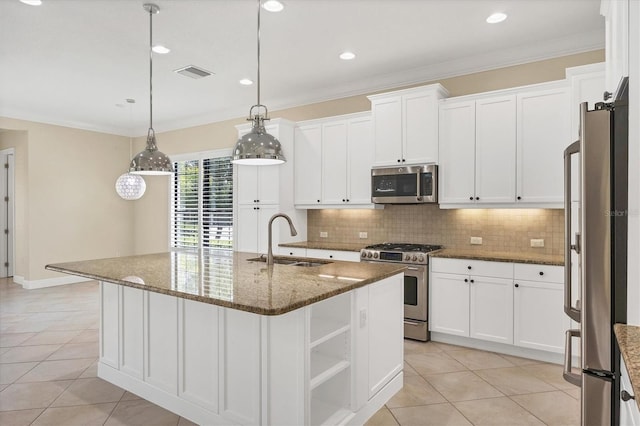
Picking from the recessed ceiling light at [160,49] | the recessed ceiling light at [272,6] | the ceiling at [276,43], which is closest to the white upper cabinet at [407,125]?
the ceiling at [276,43]

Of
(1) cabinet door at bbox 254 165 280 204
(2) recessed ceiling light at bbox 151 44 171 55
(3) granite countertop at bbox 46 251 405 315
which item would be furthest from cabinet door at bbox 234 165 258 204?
(3) granite countertop at bbox 46 251 405 315

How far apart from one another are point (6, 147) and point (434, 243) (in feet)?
24.7

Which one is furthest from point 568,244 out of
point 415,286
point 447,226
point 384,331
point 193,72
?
point 193,72

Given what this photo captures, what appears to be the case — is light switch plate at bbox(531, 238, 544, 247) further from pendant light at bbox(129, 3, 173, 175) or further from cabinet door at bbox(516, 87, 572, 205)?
pendant light at bbox(129, 3, 173, 175)

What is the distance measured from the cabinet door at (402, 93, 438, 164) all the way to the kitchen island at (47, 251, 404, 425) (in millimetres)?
1785

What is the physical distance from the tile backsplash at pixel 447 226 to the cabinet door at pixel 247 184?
2.77ft

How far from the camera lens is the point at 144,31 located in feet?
11.7

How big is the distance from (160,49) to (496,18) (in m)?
3.10

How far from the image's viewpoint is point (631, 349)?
1.18m

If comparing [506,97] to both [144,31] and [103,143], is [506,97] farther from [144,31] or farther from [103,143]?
[103,143]

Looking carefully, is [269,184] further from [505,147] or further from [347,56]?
[505,147]

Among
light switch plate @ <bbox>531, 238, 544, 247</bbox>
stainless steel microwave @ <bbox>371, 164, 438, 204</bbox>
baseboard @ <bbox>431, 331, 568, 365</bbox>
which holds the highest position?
stainless steel microwave @ <bbox>371, 164, 438, 204</bbox>

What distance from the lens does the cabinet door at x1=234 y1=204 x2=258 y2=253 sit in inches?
213

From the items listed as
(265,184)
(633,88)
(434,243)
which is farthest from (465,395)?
(265,184)
